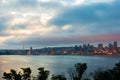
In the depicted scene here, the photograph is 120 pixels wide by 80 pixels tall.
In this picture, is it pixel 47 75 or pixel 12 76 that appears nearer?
pixel 12 76

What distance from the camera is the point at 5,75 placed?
24000 mm

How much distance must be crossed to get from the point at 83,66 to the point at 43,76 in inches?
210

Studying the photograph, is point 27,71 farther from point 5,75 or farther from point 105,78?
point 105,78

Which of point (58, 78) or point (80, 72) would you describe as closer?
point (58, 78)

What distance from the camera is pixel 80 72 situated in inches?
1126

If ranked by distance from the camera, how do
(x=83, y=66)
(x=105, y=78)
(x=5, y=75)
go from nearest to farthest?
(x=5, y=75) < (x=83, y=66) < (x=105, y=78)

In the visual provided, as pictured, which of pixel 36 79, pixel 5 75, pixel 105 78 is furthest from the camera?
pixel 105 78

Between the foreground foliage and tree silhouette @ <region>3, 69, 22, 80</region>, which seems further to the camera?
the foreground foliage

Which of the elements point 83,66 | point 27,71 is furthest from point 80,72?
point 27,71

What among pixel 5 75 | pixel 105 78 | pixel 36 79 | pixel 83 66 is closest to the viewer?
pixel 5 75

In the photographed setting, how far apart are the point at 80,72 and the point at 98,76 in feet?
12.7

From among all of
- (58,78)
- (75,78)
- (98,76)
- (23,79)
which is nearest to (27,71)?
(23,79)

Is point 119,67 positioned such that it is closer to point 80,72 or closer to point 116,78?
point 116,78

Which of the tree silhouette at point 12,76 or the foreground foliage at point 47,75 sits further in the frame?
the foreground foliage at point 47,75
